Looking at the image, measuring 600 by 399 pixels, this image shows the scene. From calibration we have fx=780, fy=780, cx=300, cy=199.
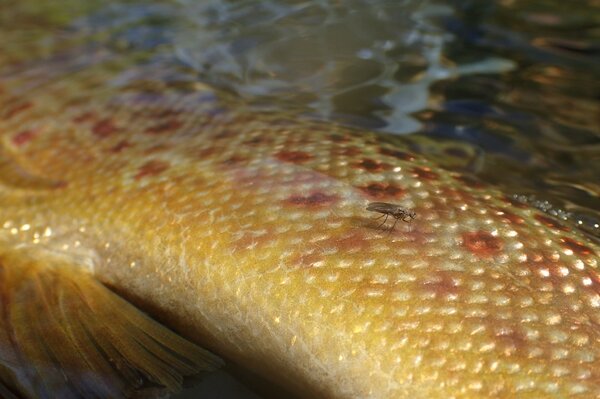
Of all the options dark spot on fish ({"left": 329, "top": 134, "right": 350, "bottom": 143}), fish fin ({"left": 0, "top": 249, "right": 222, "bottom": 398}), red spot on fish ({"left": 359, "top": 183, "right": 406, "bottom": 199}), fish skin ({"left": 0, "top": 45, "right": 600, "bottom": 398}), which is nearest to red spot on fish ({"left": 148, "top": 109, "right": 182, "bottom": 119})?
fish skin ({"left": 0, "top": 45, "right": 600, "bottom": 398})

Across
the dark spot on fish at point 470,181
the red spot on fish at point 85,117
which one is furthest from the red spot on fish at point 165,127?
the dark spot on fish at point 470,181

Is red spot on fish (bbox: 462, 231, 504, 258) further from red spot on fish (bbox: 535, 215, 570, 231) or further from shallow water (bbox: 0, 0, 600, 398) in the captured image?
shallow water (bbox: 0, 0, 600, 398)

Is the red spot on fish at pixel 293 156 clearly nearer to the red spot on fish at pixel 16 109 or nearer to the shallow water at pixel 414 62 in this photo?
the shallow water at pixel 414 62

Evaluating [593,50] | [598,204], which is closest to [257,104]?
[598,204]

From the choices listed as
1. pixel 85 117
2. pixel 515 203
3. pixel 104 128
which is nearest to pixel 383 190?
pixel 515 203

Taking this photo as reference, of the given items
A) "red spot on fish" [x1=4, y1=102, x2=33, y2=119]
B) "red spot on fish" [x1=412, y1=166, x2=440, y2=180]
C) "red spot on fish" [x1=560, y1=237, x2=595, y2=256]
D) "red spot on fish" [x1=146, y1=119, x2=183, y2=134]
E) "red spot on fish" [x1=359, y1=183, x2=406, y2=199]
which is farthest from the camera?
"red spot on fish" [x1=4, y1=102, x2=33, y2=119]

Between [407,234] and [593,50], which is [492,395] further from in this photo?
[593,50]
